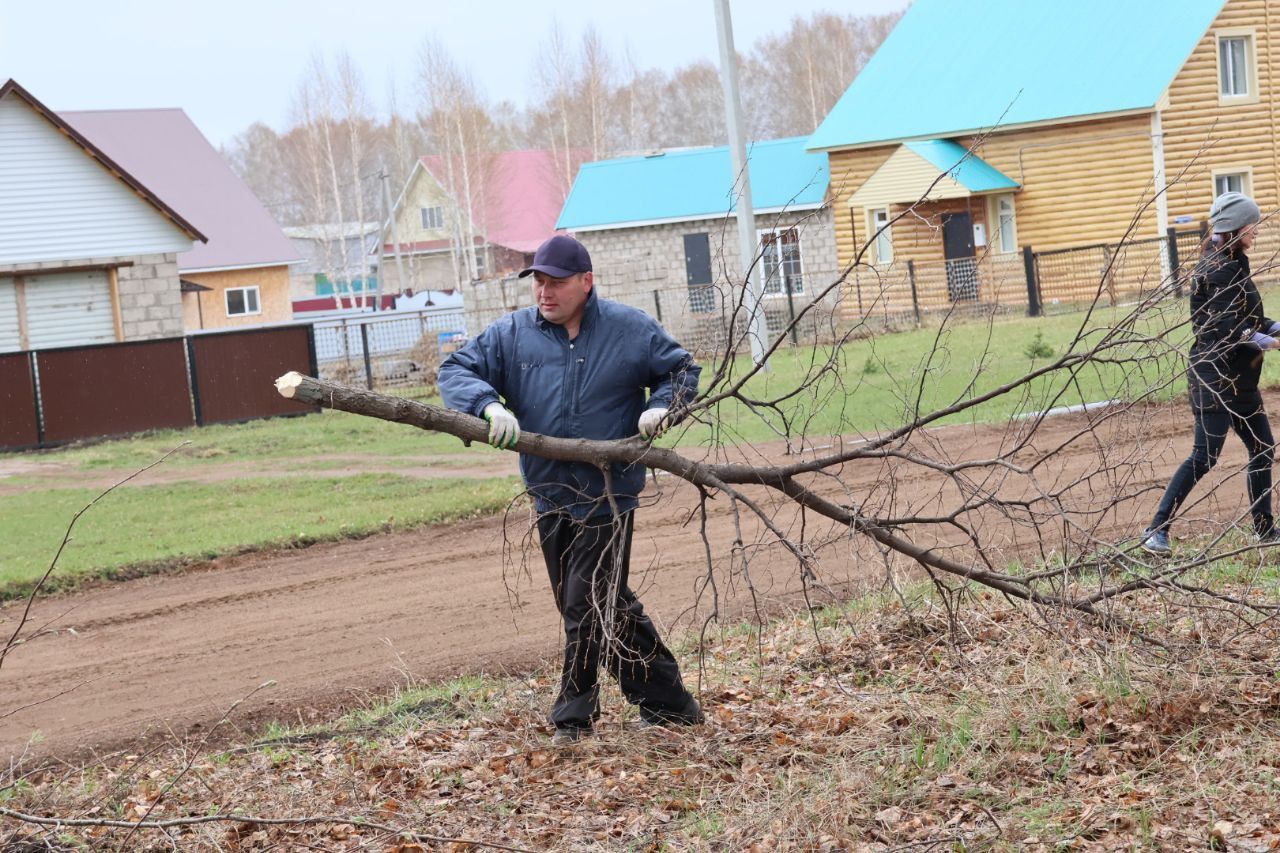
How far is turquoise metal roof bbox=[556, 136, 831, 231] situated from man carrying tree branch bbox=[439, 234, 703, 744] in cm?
3246

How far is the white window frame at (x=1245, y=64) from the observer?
1278 inches

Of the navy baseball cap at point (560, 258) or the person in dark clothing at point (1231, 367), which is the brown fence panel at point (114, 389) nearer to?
the person in dark clothing at point (1231, 367)

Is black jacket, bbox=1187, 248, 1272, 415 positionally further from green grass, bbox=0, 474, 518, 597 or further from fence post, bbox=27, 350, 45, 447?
fence post, bbox=27, 350, 45, 447

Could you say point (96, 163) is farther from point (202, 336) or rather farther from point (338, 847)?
point (338, 847)

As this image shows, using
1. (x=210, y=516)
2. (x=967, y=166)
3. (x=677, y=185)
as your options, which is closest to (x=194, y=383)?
(x=210, y=516)

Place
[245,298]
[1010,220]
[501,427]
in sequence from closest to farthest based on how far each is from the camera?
[501,427] < [1010,220] < [245,298]

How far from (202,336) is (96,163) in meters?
6.82

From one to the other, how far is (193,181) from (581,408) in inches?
1798

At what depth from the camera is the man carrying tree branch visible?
18.2ft

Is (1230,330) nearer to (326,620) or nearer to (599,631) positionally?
(599,631)

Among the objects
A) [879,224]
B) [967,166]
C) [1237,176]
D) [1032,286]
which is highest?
[967,166]

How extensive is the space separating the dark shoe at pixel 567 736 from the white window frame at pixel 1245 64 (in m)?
31.1

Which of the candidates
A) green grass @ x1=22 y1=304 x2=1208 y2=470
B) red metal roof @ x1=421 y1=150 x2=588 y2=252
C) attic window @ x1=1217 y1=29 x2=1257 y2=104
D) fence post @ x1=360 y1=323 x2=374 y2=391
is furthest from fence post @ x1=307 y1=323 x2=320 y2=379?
red metal roof @ x1=421 y1=150 x2=588 y2=252

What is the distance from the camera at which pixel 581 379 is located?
18.4ft
